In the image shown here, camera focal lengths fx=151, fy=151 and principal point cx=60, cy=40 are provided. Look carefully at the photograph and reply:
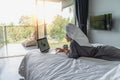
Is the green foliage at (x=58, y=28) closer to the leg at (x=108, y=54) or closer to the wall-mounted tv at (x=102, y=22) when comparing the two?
the wall-mounted tv at (x=102, y=22)

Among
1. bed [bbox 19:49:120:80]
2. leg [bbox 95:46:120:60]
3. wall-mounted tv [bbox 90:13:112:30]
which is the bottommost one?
bed [bbox 19:49:120:80]

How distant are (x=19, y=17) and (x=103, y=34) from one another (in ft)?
10.9

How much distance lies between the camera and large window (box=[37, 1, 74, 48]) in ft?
17.0

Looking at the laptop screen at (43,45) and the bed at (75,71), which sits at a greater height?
A: the laptop screen at (43,45)

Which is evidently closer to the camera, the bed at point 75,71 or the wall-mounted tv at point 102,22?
the bed at point 75,71

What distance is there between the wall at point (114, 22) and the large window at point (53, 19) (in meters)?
1.05

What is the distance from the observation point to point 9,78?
2.76 m

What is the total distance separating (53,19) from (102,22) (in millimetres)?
2418

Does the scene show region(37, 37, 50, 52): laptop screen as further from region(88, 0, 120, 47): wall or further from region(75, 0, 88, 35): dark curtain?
region(75, 0, 88, 35): dark curtain

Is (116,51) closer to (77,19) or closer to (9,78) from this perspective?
(9,78)

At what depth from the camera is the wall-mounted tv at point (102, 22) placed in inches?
131

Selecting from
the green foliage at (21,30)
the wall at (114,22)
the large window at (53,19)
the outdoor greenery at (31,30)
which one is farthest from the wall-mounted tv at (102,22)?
the green foliage at (21,30)

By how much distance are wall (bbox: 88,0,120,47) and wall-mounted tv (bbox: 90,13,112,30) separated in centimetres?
11

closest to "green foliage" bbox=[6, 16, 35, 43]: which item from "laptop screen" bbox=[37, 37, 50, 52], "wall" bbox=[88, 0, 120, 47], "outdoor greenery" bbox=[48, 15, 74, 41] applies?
"outdoor greenery" bbox=[48, 15, 74, 41]
